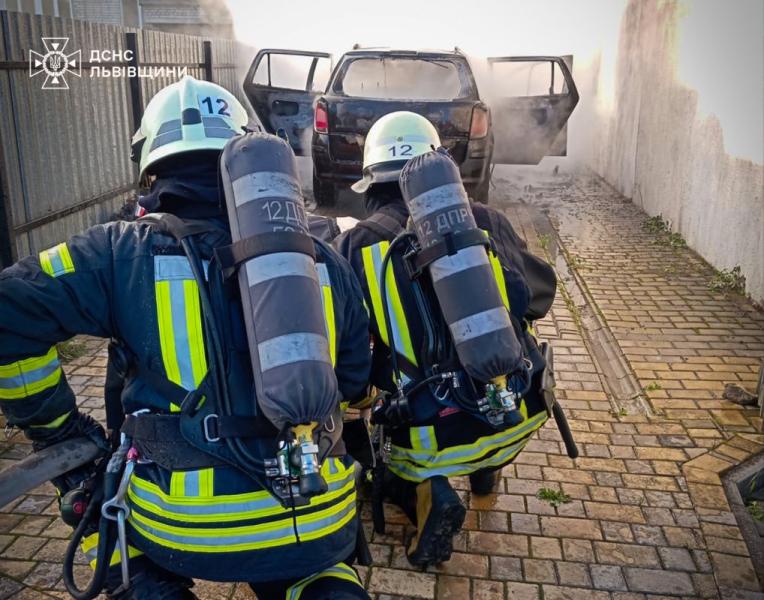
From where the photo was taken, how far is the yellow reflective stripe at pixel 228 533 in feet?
5.89

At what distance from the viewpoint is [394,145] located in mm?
3275

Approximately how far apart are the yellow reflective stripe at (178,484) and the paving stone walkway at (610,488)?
4.61 feet

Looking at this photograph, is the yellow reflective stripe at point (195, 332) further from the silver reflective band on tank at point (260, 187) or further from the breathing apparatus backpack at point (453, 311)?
the breathing apparatus backpack at point (453, 311)

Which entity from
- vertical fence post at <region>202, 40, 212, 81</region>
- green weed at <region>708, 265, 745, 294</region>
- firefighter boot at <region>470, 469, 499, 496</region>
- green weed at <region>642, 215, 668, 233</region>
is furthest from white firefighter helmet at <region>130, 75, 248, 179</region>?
vertical fence post at <region>202, 40, 212, 81</region>

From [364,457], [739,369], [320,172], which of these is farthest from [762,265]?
[364,457]

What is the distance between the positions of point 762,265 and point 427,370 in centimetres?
463

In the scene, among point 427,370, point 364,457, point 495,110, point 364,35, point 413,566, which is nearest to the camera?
point 364,457

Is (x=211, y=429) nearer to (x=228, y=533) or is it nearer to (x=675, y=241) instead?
(x=228, y=533)

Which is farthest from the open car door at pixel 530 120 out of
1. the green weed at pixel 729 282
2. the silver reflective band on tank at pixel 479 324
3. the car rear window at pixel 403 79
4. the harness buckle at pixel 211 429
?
the harness buckle at pixel 211 429

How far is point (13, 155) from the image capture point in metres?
6.16

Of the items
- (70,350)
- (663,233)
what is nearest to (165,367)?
(70,350)

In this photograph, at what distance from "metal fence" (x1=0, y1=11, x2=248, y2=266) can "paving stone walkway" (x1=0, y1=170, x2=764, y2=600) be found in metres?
1.46

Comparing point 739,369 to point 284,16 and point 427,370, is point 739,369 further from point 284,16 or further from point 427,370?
point 284,16

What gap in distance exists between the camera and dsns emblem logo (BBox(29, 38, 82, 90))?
640cm
